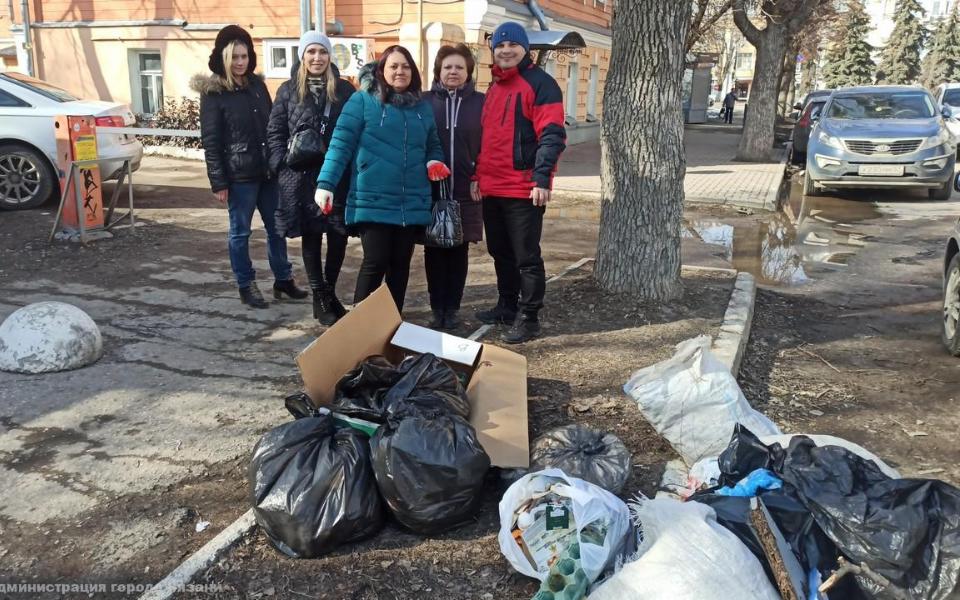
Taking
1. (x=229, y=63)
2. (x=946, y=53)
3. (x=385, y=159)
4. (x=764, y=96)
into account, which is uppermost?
(x=946, y=53)

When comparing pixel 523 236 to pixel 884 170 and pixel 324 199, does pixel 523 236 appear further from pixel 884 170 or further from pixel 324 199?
pixel 884 170

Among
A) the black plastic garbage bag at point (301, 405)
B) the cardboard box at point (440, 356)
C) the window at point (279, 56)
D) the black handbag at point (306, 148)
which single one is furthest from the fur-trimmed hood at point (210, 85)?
the window at point (279, 56)

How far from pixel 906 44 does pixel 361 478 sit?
64833 mm

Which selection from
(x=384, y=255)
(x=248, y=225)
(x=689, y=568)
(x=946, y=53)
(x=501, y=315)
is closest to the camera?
(x=689, y=568)

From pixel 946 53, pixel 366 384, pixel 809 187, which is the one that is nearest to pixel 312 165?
pixel 366 384

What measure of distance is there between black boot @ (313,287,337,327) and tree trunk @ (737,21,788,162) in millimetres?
14279

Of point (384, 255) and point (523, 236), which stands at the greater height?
point (523, 236)

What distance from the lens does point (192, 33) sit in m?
15.6

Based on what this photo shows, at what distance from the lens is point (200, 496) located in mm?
3020

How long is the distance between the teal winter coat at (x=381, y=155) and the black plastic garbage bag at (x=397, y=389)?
46.4 inches

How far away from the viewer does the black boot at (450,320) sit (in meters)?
4.92

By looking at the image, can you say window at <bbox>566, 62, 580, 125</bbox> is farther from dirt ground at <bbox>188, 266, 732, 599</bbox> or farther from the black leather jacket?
the black leather jacket

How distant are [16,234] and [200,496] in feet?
18.5

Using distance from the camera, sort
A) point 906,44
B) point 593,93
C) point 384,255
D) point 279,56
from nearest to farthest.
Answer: point 384,255 → point 279,56 → point 593,93 → point 906,44
